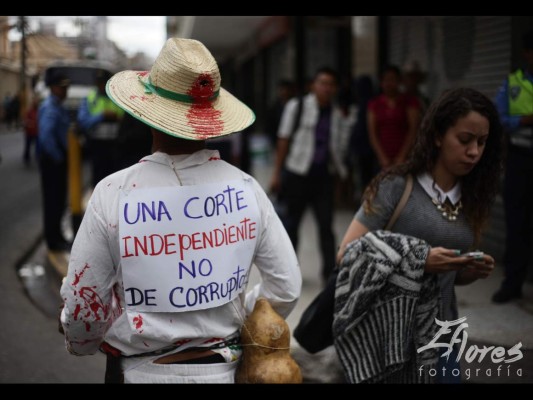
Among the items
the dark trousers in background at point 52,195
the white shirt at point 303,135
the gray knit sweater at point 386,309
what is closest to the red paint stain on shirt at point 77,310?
the gray knit sweater at point 386,309

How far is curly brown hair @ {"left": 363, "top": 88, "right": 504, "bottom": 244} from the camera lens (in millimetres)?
2969

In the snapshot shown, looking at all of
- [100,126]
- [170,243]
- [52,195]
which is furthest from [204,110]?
[100,126]

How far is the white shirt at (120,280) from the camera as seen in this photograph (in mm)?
2238

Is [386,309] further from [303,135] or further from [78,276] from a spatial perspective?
[303,135]

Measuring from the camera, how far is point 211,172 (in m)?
2.38

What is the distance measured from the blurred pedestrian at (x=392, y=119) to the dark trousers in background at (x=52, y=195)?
3319 millimetres

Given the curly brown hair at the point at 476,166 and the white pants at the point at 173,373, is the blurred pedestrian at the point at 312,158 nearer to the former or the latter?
the curly brown hair at the point at 476,166

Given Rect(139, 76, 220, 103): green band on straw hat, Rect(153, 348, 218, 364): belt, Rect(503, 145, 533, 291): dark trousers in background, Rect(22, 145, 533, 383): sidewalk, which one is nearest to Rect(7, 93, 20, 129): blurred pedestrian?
Rect(22, 145, 533, 383): sidewalk

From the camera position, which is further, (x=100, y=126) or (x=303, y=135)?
(x=100, y=126)

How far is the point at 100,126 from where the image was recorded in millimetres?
9516

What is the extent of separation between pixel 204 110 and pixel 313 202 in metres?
4.35
